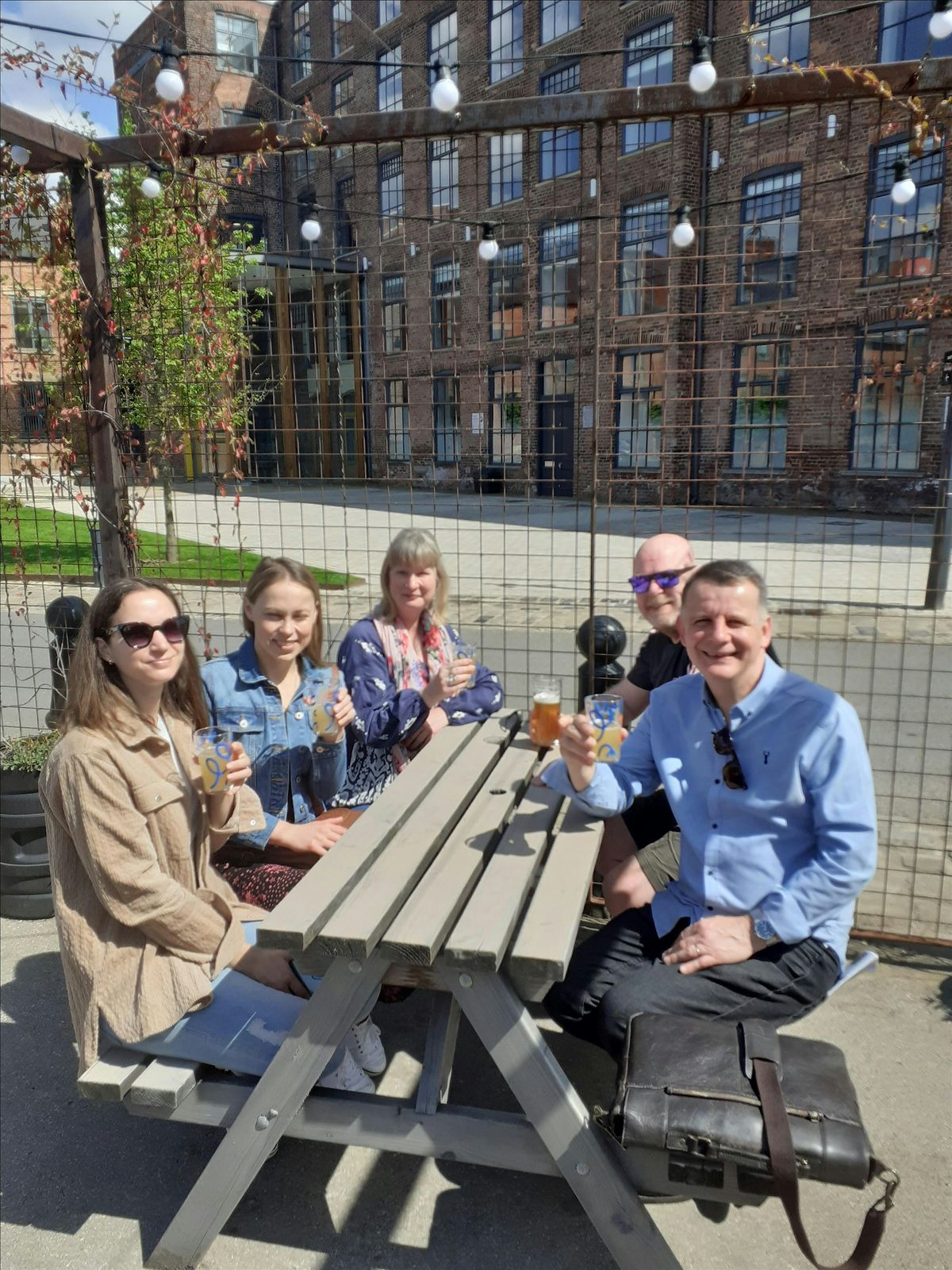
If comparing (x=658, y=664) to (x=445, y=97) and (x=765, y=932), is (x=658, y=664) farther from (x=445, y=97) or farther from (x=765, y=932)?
(x=445, y=97)

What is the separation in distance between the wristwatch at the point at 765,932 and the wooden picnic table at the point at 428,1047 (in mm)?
445

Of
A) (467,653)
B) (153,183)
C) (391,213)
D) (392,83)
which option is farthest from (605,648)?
(392,83)

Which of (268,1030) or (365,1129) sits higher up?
(268,1030)

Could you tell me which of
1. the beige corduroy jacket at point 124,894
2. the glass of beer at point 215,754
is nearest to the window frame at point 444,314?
the glass of beer at point 215,754

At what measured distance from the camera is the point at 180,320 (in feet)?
13.0

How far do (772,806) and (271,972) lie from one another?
140 cm

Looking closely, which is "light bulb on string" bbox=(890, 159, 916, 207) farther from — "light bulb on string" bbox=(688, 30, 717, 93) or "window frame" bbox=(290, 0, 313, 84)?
"window frame" bbox=(290, 0, 313, 84)

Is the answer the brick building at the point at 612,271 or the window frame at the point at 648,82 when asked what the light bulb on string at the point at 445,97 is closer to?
the brick building at the point at 612,271

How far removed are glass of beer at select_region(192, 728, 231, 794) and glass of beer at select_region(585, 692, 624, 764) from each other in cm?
94

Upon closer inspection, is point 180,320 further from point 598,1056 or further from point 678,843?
point 598,1056

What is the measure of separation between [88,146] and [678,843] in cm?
346

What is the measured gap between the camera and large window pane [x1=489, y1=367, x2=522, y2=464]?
4.47 metres

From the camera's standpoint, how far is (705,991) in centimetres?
223

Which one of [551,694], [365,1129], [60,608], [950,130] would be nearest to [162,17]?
[60,608]
